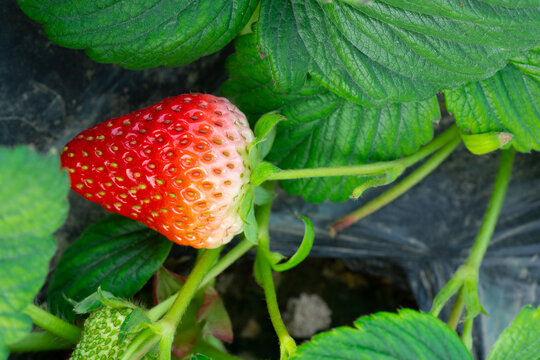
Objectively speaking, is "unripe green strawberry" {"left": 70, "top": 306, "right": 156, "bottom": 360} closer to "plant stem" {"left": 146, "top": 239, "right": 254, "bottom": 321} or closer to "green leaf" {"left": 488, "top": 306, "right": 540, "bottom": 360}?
"plant stem" {"left": 146, "top": 239, "right": 254, "bottom": 321}

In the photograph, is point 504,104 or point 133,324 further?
point 504,104

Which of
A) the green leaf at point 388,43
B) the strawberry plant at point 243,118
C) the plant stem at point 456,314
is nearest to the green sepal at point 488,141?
the strawberry plant at point 243,118

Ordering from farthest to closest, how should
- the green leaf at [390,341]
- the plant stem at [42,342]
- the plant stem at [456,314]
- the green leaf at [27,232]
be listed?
the plant stem at [456,314] → the plant stem at [42,342] → the green leaf at [390,341] → the green leaf at [27,232]

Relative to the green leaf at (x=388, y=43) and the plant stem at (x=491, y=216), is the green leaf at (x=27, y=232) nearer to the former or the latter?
the green leaf at (x=388, y=43)

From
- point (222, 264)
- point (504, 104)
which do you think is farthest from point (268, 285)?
point (504, 104)

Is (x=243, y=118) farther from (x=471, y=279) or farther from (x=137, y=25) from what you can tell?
(x=471, y=279)

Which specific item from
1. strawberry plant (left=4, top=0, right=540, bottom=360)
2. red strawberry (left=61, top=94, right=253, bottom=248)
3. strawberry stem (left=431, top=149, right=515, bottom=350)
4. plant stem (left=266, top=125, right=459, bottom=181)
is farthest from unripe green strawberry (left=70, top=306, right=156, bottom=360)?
strawberry stem (left=431, top=149, right=515, bottom=350)
